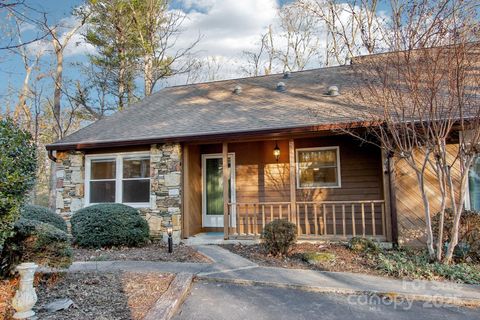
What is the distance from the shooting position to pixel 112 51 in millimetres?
16297

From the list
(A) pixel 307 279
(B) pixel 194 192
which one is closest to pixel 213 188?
(B) pixel 194 192

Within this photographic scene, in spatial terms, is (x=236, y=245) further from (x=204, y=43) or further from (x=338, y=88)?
(x=204, y=43)

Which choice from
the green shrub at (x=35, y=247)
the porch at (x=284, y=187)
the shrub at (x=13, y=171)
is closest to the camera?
the shrub at (x=13, y=171)

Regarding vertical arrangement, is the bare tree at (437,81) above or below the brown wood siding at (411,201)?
above

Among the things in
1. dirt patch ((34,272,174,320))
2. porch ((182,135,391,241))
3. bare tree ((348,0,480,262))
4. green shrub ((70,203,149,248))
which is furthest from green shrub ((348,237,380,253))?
green shrub ((70,203,149,248))

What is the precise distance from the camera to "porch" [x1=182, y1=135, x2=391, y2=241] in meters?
7.31

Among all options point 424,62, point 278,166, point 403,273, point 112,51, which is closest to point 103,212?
point 278,166

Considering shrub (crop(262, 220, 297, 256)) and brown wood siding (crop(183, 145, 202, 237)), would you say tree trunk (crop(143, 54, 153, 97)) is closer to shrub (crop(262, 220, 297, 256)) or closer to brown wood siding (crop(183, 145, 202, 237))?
brown wood siding (crop(183, 145, 202, 237))

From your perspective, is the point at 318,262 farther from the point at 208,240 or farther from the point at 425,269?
the point at 208,240

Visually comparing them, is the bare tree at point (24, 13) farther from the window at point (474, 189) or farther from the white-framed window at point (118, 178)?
the window at point (474, 189)

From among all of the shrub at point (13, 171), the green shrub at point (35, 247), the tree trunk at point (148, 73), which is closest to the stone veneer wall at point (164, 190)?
the green shrub at point (35, 247)

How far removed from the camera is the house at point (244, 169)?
22.8ft

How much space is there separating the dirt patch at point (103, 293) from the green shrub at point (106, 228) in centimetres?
220

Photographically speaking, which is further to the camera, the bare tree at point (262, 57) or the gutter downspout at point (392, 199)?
the bare tree at point (262, 57)
